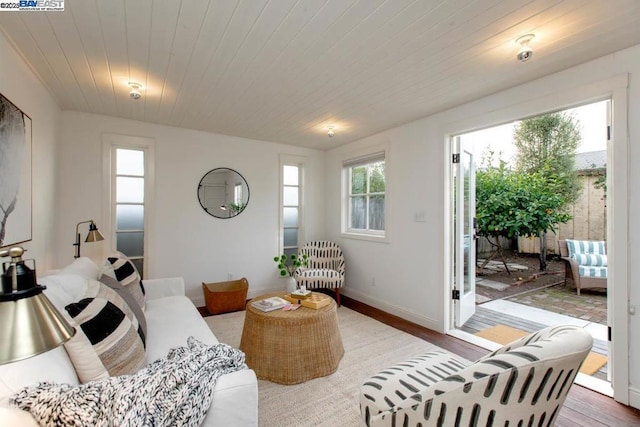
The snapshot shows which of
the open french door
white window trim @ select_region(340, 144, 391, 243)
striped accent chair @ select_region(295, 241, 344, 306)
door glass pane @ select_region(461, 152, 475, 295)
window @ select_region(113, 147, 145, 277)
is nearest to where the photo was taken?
the open french door

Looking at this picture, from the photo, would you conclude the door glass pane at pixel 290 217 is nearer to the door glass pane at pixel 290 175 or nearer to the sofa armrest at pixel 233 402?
the door glass pane at pixel 290 175

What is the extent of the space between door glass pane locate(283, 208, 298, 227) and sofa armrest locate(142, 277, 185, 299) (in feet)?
6.80

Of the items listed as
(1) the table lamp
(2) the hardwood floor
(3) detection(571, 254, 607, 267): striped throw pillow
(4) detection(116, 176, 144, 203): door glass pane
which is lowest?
(2) the hardwood floor

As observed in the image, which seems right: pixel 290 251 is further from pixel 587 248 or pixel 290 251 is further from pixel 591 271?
pixel 587 248

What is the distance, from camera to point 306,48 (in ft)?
6.26

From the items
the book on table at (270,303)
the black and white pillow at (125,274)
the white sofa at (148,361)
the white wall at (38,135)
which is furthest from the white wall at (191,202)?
the book on table at (270,303)

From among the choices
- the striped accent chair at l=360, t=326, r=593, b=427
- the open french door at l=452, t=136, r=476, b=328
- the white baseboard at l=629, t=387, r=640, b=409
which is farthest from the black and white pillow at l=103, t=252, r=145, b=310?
the white baseboard at l=629, t=387, r=640, b=409

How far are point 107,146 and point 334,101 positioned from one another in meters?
2.64

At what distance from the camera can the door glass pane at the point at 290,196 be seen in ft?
15.4

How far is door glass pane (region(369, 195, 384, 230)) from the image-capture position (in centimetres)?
406

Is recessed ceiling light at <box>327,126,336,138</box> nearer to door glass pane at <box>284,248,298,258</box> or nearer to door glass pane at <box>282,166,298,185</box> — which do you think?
door glass pane at <box>282,166,298,185</box>

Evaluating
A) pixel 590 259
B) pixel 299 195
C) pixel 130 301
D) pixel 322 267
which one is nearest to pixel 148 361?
pixel 130 301

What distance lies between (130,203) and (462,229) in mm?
3887

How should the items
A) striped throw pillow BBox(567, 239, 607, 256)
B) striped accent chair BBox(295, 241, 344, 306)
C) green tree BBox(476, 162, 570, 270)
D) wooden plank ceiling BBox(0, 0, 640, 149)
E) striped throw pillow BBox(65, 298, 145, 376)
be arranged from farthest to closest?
green tree BBox(476, 162, 570, 270)
striped throw pillow BBox(567, 239, 607, 256)
striped accent chair BBox(295, 241, 344, 306)
wooden plank ceiling BBox(0, 0, 640, 149)
striped throw pillow BBox(65, 298, 145, 376)
